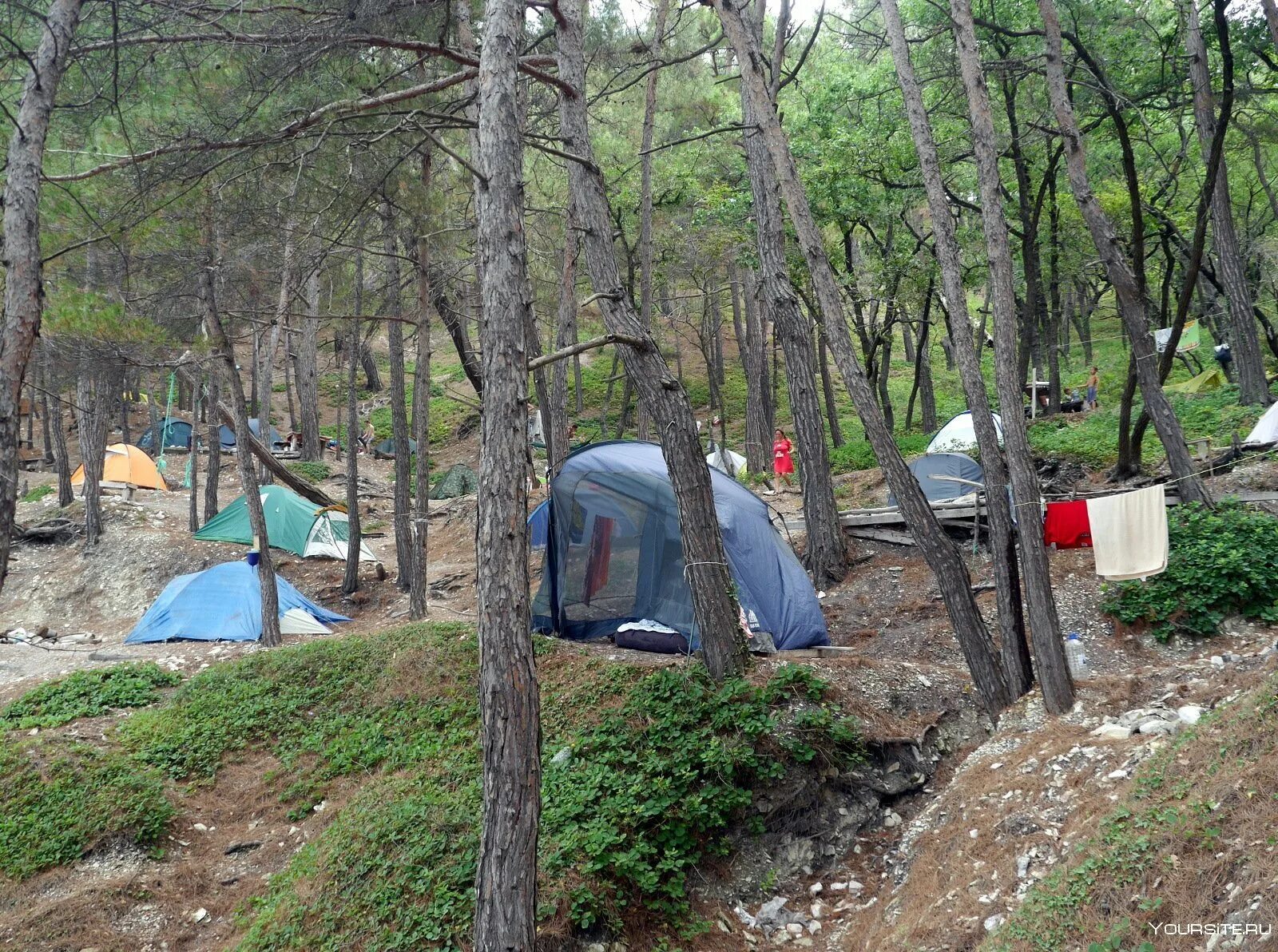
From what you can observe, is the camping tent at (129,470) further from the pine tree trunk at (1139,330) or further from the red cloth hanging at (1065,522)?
the pine tree trunk at (1139,330)

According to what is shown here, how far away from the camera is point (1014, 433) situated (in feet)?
21.3

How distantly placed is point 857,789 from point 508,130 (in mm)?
4680

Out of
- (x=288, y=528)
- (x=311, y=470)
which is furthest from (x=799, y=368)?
(x=311, y=470)

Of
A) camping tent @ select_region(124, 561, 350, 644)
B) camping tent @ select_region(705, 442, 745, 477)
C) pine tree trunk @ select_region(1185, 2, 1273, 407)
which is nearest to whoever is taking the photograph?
pine tree trunk @ select_region(1185, 2, 1273, 407)

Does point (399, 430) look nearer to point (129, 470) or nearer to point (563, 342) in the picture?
point (563, 342)

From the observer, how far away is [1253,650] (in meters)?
7.16

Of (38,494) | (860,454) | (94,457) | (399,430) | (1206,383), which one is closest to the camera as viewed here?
(399,430)

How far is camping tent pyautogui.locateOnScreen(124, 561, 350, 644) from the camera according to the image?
38.4ft

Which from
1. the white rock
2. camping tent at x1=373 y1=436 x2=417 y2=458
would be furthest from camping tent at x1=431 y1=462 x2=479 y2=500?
the white rock

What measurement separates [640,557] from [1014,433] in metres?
3.67

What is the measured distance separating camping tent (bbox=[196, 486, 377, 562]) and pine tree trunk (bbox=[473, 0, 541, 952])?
13.0m

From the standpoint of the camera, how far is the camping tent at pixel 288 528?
666 inches

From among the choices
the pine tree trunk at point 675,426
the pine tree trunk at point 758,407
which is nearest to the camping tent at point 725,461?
the pine tree trunk at point 758,407

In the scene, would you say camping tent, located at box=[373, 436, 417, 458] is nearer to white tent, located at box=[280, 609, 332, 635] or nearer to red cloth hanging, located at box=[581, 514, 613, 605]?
white tent, located at box=[280, 609, 332, 635]
